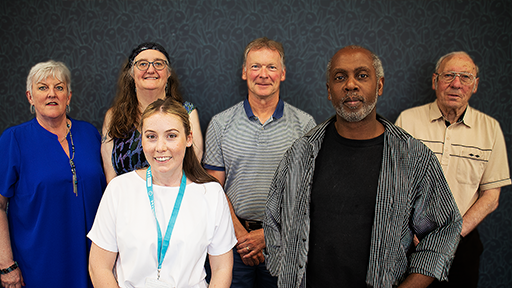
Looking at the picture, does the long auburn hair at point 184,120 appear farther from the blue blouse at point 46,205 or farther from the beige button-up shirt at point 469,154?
the beige button-up shirt at point 469,154

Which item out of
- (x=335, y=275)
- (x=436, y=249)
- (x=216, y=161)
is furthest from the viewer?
(x=216, y=161)

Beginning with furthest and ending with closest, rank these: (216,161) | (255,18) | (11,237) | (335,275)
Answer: (255,18), (216,161), (11,237), (335,275)

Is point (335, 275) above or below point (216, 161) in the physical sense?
below

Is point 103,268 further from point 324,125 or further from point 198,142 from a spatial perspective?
point 324,125

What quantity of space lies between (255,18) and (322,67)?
2.26ft

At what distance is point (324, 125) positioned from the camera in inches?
69.5

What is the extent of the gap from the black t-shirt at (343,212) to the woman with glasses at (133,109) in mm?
1020

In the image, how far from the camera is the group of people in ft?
5.05

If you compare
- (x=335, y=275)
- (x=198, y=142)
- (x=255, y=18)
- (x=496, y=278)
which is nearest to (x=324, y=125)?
(x=335, y=275)

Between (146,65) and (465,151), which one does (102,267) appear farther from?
(465,151)

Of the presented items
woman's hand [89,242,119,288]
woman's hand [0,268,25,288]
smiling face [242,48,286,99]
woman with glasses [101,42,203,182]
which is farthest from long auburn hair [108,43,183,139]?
woman's hand [0,268,25,288]

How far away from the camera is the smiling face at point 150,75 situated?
7.34 ft

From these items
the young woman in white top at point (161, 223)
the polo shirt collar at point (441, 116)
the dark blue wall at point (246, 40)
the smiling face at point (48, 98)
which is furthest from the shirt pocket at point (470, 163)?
the smiling face at point (48, 98)

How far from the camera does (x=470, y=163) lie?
244 centimetres
